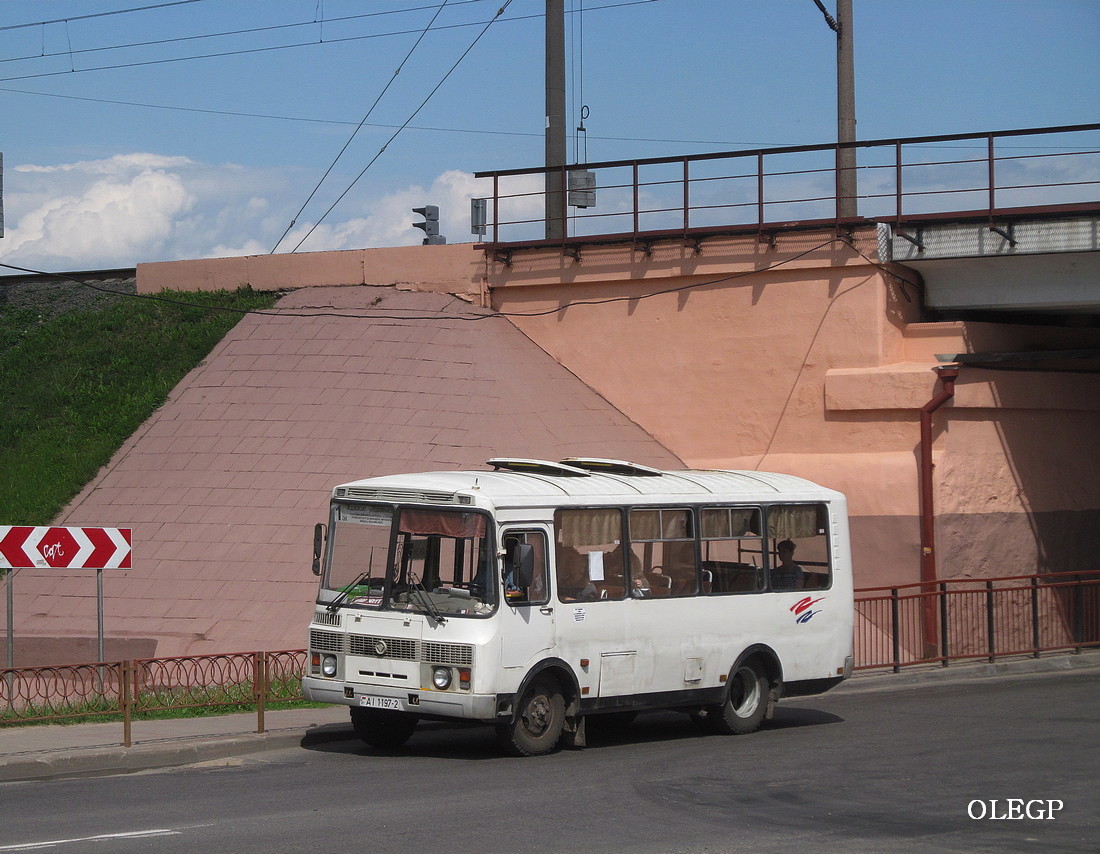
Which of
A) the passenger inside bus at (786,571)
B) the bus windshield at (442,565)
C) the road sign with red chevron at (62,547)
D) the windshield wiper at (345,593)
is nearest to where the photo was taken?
the bus windshield at (442,565)

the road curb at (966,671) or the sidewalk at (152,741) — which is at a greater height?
the sidewalk at (152,741)

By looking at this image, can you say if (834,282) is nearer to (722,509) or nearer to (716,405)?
(716,405)

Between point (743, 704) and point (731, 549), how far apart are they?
1619mm

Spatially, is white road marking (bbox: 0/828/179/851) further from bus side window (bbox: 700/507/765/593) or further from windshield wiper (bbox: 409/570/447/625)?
bus side window (bbox: 700/507/765/593)

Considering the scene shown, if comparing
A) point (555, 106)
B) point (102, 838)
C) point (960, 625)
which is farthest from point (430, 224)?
point (102, 838)

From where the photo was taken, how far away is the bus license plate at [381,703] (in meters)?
11.4

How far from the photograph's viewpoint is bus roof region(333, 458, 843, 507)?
11.8 meters

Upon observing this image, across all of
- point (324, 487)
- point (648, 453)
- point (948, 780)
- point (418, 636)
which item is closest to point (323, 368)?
point (324, 487)

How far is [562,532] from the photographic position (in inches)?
474

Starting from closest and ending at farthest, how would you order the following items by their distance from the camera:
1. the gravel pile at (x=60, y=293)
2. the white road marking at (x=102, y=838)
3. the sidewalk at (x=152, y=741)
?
the white road marking at (x=102, y=838)
the sidewalk at (x=152, y=741)
the gravel pile at (x=60, y=293)

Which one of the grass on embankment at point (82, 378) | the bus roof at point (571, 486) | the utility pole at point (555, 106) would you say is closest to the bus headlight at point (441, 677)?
the bus roof at point (571, 486)

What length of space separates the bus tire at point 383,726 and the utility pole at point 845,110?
492 inches

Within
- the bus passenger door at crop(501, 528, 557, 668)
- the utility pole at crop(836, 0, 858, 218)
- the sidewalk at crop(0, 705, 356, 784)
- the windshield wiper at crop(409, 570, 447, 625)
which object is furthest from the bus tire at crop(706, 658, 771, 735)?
the utility pole at crop(836, 0, 858, 218)

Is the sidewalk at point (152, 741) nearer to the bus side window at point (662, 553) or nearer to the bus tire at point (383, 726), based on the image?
the bus tire at point (383, 726)
